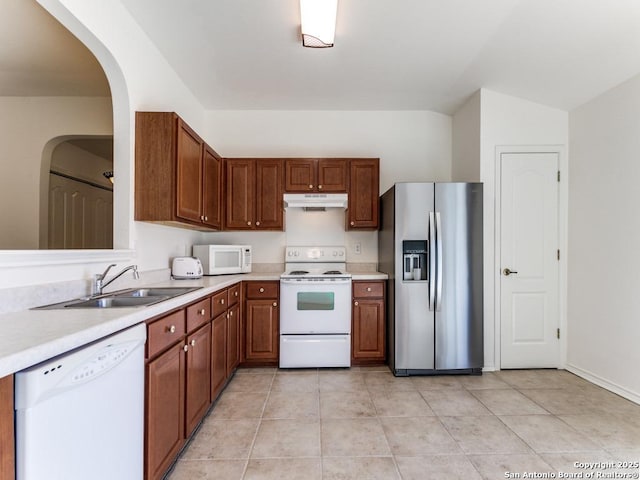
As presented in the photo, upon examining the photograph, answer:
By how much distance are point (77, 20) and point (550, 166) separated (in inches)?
151

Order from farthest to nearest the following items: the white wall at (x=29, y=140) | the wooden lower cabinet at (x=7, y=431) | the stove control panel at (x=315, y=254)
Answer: the stove control panel at (x=315, y=254), the white wall at (x=29, y=140), the wooden lower cabinet at (x=7, y=431)

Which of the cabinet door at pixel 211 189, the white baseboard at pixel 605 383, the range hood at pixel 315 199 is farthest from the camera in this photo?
the range hood at pixel 315 199

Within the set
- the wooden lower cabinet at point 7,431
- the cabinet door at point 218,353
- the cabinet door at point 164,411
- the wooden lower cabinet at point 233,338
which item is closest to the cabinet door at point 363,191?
the wooden lower cabinet at point 233,338

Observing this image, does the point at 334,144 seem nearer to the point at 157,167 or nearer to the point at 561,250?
the point at 157,167

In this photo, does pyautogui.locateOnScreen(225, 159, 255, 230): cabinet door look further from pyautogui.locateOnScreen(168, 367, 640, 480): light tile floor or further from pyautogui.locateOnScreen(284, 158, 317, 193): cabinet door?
pyautogui.locateOnScreen(168, 367, 640, 480): light tile floor

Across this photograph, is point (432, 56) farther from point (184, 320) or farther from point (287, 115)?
point (184, 320)

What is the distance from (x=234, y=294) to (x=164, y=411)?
1361 millimetres

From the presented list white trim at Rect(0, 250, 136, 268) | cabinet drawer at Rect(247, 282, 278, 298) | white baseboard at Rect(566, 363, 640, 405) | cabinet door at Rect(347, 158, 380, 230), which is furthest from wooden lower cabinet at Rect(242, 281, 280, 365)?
white baseboard at Rect(566, 363, 640, 405)

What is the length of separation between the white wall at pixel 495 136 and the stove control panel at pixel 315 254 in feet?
4.98

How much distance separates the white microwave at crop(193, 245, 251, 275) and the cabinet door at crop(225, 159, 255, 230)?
0.94 ft

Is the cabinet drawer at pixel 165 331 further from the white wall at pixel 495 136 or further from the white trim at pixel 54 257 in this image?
the white wall at pixel 495 136

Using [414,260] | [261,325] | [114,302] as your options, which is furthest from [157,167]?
[414,260]

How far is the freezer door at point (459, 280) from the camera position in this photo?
2.85m

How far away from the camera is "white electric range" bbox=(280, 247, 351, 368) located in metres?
3.04
